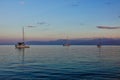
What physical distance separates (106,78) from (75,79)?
4.72m

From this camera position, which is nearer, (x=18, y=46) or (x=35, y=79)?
(x=35, y=79)

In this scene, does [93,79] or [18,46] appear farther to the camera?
[18,46]

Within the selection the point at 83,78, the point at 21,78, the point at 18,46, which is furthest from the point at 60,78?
the point at 18,46

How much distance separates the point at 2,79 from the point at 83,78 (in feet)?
38.9

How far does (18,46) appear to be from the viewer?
190 m

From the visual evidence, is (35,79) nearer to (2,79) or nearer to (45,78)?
(45,78)

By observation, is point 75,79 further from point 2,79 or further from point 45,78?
point 2,79

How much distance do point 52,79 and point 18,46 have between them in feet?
529

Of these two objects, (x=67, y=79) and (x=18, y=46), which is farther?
(x=18, y=46)

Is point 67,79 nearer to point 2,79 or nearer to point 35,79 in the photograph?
point 35,79

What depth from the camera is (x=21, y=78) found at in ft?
109

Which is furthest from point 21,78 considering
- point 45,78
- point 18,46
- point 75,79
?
point 18,46

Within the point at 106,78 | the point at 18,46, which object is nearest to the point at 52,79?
the point at 106,78

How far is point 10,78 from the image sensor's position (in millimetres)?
33156
